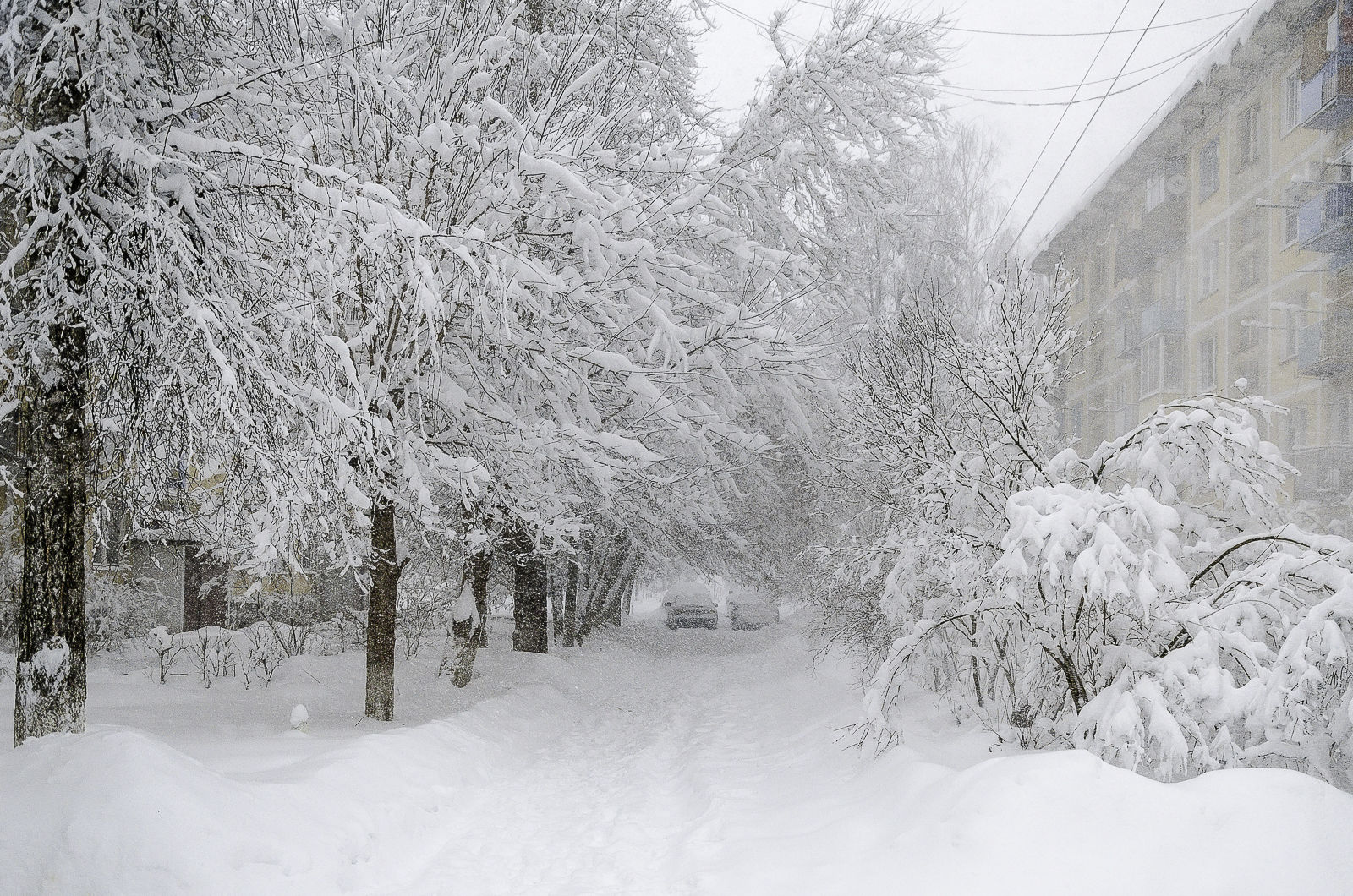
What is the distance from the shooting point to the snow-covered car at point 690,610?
33.8 meters

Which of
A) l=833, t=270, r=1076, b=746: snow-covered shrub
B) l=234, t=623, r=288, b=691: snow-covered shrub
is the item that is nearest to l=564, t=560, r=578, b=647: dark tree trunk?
l=234, t=623, r=288, b=691: snow-covered shrub

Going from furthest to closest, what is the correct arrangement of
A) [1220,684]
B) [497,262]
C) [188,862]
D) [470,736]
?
[470,736], [497,262], [1220,684], [188,862]

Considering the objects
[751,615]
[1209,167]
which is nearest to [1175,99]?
[1209,167]

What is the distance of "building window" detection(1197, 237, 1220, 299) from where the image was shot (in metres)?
11.3

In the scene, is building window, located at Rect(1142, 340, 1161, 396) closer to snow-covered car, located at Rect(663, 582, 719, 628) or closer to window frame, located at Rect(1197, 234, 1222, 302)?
window frame, located at Rect(1197, 234, 1222, 302)

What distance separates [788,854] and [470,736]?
433 cm

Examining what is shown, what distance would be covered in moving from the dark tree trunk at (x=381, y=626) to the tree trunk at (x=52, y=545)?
342 centimetres

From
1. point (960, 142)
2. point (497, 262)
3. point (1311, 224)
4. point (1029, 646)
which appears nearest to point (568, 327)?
point (497, 262)

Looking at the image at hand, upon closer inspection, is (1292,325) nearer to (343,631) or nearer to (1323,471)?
(1323,471)

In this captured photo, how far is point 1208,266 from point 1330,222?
4.14 meters

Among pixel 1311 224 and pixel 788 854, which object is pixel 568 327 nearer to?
pixel 788 854

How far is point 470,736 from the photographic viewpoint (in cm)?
862

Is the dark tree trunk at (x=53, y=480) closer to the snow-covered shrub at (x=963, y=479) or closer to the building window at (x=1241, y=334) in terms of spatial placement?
the snow-covered shrub at (x=963, y=479)

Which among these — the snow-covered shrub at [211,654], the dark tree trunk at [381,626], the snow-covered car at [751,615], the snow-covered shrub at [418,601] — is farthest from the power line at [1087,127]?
the snow-covered car at [751,615]
